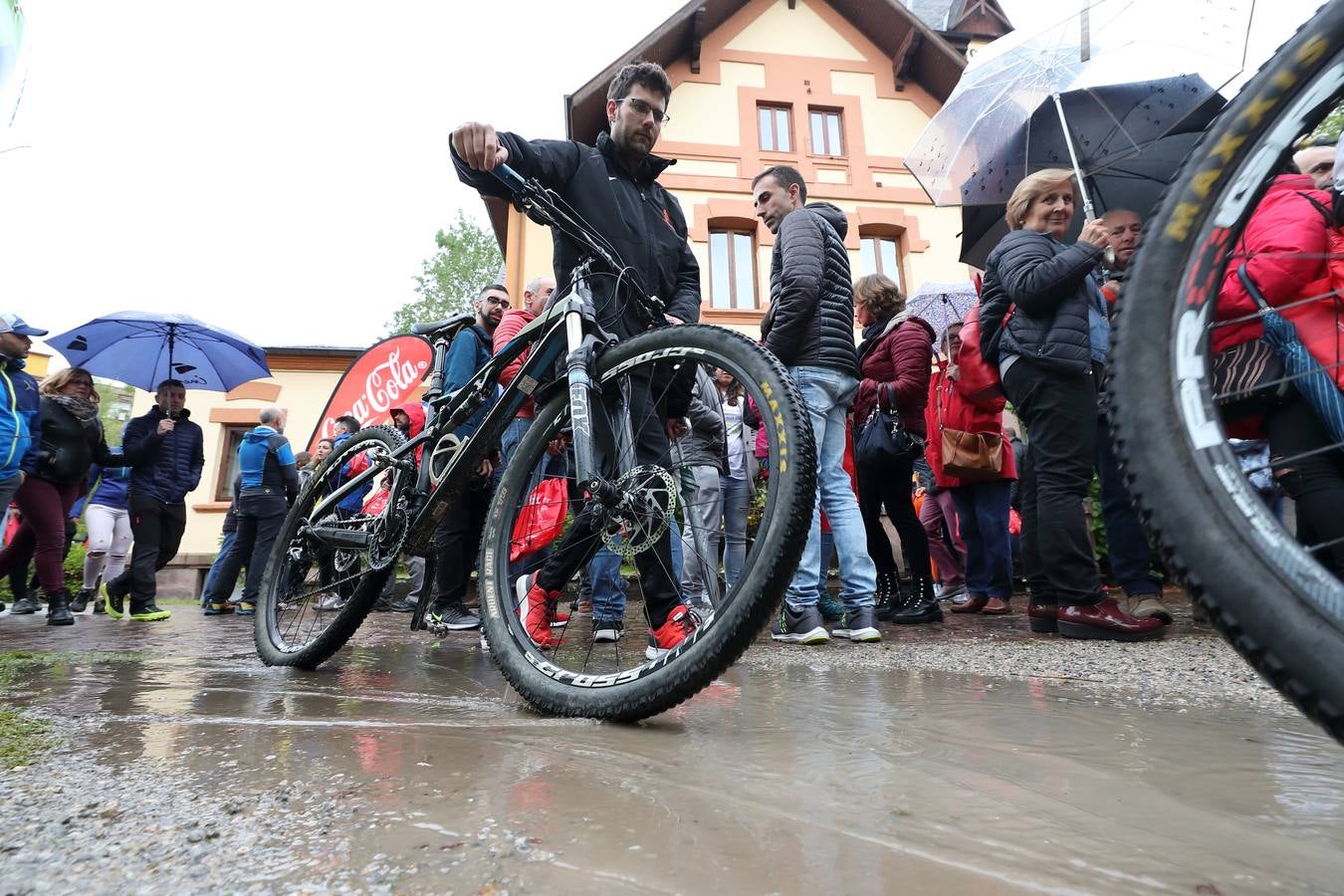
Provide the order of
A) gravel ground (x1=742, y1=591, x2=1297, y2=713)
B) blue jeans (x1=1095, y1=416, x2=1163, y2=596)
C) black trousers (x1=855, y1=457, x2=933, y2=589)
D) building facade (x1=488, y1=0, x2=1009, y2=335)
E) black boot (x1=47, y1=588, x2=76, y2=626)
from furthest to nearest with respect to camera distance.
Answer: building facade (x1=488, y1=0, x2=1009, y2=335)
black boot (x1=47, y1=588, x2=76, y2=626)
black trousers (x1=855, y1=457, x2=933, y2=589)
blue jeans (x1=1095, y1=416, x2=1163, y2=596)
gravel ground (x1=742, y1=591, x2=1297, y2=713)

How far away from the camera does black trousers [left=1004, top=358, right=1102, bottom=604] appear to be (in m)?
3.11

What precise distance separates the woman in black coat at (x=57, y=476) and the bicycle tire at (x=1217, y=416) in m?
6.26

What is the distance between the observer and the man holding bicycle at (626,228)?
2.23 m

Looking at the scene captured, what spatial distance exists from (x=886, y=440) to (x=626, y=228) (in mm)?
2210

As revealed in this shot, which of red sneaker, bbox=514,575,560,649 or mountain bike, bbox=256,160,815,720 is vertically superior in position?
mountain bike, bbox=256,160,815,720

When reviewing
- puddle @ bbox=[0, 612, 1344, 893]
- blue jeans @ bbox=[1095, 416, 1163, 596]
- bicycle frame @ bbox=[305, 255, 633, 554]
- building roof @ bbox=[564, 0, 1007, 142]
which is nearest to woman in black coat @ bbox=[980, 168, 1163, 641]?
blue jeans @ bbox=[1095, 416, 1163, 596]

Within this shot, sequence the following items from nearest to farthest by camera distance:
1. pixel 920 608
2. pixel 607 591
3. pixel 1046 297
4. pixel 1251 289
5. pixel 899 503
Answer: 1. pixel 1251 289
2. pixel 1046 297
3. pixel 607 591
4. pixel 920 608
5. pixel 899 503

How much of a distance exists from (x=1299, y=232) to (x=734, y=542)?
2616 millimetres

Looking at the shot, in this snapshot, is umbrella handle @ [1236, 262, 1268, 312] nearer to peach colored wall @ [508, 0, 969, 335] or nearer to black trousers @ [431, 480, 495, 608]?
black trousers @ [431, 480, 495, 608]

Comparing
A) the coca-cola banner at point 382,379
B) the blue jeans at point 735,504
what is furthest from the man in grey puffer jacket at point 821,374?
the coca-cola banner at point 382,379

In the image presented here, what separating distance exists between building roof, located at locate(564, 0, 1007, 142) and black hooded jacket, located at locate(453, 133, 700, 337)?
443 inches

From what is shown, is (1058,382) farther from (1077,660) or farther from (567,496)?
(567,496)

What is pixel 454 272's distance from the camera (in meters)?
28.9

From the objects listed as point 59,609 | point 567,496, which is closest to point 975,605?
point 567,496
